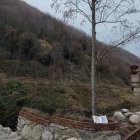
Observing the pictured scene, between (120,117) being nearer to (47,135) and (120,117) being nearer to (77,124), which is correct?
(47,135)

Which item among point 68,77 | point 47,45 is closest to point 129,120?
point 68,77

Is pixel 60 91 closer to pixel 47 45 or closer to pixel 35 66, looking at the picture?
pixel 35 66

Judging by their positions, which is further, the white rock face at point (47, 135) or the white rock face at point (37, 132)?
the white rock face at point (37, 132)

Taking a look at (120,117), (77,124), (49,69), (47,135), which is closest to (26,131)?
(47,135)

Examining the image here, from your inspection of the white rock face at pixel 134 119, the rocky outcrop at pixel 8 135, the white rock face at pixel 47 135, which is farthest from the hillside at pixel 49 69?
the white rock face at pixel 47 135

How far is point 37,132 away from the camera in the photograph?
10180 mm

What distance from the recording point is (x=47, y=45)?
43.6m

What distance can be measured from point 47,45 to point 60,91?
18687 mm

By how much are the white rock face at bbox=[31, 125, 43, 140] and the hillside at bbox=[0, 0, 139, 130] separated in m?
4.47

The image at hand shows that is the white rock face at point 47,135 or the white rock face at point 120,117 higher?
the white rock face at point 120,117

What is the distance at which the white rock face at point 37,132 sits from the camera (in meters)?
10.1

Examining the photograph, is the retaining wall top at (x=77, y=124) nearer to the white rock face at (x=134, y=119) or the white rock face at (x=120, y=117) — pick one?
the white rock face at (x=134, y=119)

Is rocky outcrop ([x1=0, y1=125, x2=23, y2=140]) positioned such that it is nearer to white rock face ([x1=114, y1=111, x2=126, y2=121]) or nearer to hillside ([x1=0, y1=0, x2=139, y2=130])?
hillside ([x1=0, y1=0, x2=139, y2=130])

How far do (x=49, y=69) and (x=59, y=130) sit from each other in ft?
88.9
